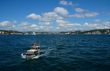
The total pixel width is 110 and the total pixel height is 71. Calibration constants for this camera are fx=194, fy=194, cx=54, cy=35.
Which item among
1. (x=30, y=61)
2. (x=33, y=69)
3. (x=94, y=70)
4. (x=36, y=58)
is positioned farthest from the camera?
(x=36, y=58)

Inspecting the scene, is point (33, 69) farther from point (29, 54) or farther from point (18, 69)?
point (29, 54)

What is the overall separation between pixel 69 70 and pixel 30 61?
74.9 feet

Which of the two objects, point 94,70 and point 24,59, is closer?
point 94,70

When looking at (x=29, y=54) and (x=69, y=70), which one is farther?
(x=29, y=54)

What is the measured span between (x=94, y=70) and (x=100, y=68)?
408 centimetres

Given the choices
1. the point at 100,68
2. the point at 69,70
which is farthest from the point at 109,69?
the point at 69,70

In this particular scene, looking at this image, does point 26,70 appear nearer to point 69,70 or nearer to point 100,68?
point 69,70

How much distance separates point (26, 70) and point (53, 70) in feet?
29.3

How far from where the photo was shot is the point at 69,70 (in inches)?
2448

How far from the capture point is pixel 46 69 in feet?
211

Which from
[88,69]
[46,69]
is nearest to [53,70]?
[46,69]

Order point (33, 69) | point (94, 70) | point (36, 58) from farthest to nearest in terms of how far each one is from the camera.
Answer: point (36, 58), point (33, 69), point (94, 70)

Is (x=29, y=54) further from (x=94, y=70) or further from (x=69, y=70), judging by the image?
(x=94, y=70)

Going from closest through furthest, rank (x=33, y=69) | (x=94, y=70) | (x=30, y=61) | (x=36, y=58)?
(x=94, y=70)
(x=33, y=69)
(x=30, y=61)
(x=36, y=58)
